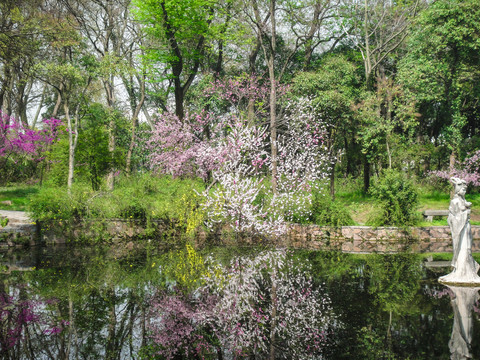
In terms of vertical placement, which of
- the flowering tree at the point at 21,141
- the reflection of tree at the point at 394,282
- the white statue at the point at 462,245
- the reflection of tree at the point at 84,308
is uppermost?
the flowering tree at the point at 21,141

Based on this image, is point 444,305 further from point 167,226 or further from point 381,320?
point 167,226

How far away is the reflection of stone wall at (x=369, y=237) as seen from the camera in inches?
505

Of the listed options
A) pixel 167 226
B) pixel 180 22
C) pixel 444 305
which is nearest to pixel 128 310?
pixel 444 305

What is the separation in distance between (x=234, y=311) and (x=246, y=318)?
1.14 ft

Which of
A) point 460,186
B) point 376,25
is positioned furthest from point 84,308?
point 376,25

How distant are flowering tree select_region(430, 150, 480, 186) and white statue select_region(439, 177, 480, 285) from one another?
1118 cm

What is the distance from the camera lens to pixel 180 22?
706 inches

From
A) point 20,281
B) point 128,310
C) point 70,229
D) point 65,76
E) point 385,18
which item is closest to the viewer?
point 128,310

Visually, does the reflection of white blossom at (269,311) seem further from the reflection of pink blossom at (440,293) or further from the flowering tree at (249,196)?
the flowering tree at (249,196)

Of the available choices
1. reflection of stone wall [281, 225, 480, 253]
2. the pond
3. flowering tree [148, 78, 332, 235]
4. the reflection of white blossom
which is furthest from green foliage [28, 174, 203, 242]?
the reflection of white blossom

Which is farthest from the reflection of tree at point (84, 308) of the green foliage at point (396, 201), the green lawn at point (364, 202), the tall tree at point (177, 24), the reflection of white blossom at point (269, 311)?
the tall tree at point (177, 24)

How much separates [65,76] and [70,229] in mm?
7013

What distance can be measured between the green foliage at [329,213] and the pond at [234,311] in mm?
3743

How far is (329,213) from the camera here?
535 inches
